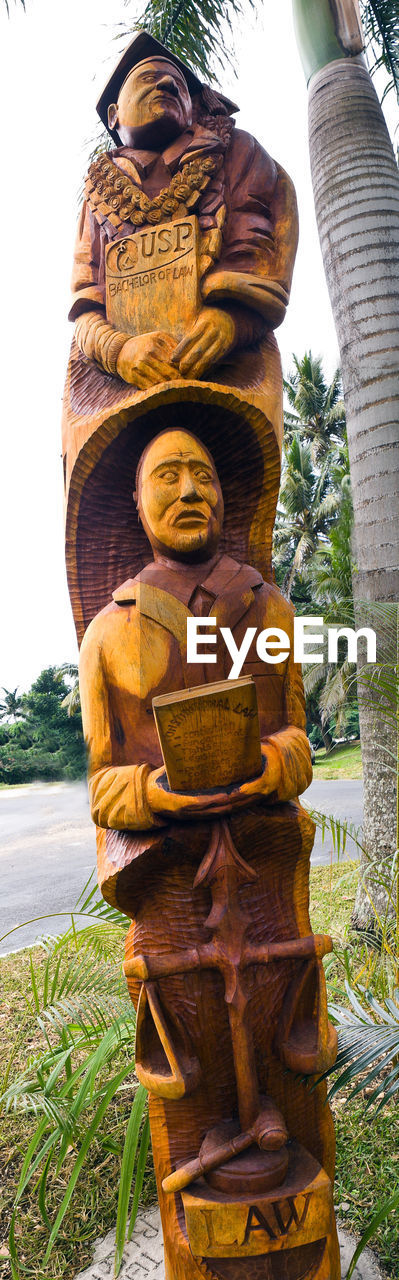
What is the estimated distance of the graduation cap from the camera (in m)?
2.44

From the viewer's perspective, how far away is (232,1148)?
5.31ft

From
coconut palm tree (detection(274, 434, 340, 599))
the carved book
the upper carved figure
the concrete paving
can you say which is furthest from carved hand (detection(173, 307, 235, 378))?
coconut palm tree (detection(274, 434, 340, 599))

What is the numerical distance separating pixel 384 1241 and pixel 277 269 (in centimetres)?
290

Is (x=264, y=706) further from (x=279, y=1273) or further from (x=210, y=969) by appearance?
(x=279, y=1273)

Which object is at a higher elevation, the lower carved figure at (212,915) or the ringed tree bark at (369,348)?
the ringed tree bark at (369,348)

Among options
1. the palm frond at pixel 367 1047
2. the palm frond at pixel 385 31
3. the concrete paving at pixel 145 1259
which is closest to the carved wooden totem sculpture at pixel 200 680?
the palm frond at pixel 367 1047

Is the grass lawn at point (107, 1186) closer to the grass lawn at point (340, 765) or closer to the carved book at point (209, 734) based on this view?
the carved book at point (209, 734)

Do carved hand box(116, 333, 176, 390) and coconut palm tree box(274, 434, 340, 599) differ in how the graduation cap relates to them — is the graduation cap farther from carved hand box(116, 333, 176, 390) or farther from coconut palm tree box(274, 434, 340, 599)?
coconut palm tree box(274, 434, 340, 599)

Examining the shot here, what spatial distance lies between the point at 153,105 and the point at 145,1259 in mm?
3517

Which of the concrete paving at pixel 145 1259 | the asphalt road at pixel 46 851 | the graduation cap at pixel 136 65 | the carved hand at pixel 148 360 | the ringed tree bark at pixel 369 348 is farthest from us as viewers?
the asphalt road at pixel 46 851

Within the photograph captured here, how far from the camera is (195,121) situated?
2.41 m

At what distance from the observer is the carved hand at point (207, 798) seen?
1.62 meters

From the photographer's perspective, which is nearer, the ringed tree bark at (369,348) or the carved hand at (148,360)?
the carved hand at (148,360)

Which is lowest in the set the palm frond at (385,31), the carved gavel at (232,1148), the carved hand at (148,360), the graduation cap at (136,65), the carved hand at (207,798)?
the carved gavel at (232,1148)
